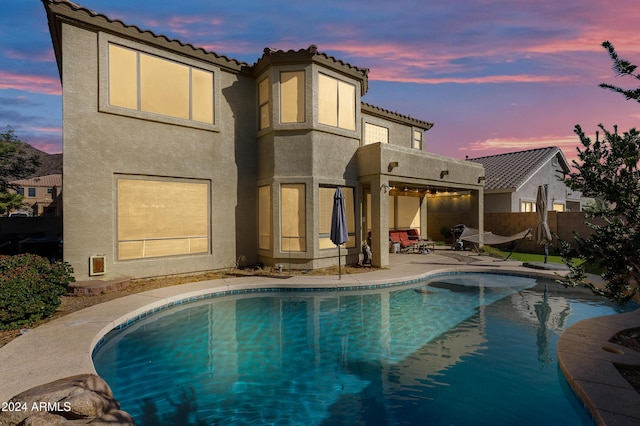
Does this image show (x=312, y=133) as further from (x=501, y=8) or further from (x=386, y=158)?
(x=501, y=8)

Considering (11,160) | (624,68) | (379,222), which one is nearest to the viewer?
(624,68)

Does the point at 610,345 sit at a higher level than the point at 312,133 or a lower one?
lower

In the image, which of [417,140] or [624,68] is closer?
[624,68]

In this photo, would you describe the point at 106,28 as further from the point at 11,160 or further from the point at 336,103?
the point at 11,160

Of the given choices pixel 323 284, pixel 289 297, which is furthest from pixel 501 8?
pixel 289 297

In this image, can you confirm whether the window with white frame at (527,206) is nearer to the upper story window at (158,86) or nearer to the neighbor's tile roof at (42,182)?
the upper story window at (158,86)

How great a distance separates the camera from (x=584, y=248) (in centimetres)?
525

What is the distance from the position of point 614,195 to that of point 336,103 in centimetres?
1090

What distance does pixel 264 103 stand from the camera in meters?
13.9

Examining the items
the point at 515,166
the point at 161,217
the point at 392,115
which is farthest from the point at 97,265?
the point at 515,166

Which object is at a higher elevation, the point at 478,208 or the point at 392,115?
the point at 392,115

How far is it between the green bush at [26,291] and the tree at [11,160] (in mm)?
19361

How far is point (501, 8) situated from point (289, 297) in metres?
10.0

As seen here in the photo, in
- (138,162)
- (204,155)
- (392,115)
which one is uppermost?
(392,115)
